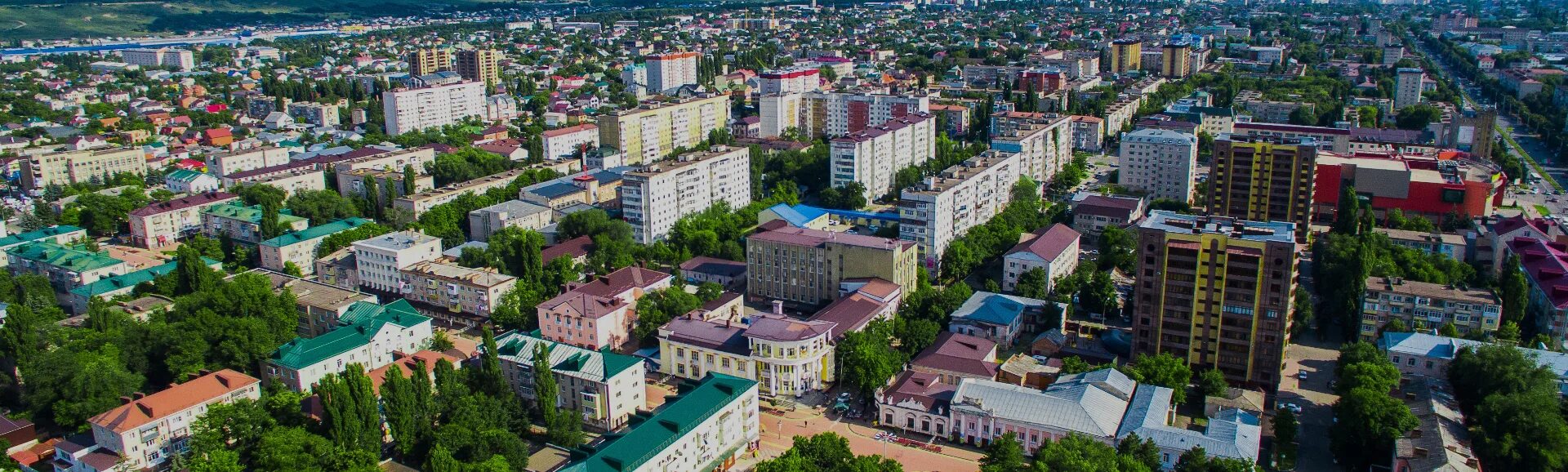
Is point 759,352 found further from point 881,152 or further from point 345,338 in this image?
point 881,152

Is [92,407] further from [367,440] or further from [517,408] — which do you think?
[517,408]

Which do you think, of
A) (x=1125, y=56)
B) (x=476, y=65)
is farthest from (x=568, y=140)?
(x=1125, y=56)

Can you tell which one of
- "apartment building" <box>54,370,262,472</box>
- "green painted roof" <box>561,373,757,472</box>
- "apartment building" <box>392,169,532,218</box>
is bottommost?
"apartment building" <box>54,370,262,472</box>

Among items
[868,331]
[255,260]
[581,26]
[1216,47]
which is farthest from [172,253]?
[581,26]

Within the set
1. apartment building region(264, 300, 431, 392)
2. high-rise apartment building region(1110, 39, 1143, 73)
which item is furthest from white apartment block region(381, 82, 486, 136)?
high-rise apartment building region(1110, 39, 1143, 73)

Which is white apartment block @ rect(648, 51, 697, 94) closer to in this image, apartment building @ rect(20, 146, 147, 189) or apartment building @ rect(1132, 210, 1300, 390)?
apartment building @ rect(20, 146, 147, 189)

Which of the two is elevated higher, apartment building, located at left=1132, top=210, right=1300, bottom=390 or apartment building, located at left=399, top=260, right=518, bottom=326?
apartment building, located at left=1132, top=210, right=1300, bottom=390
